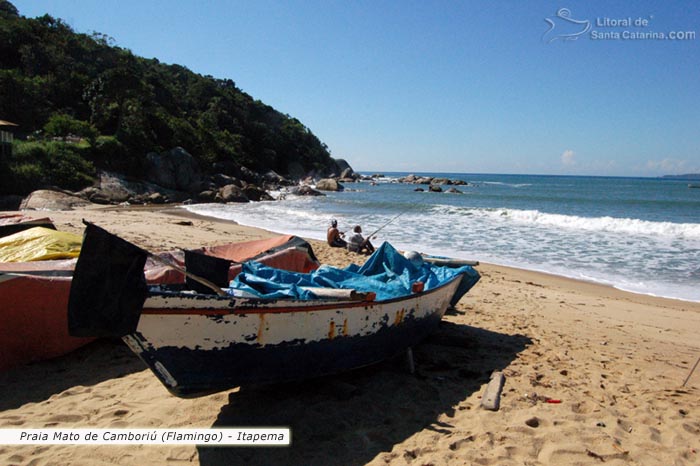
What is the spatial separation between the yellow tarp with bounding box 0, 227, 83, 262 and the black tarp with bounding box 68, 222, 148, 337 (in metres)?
3.89

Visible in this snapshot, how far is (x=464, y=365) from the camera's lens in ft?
16.5

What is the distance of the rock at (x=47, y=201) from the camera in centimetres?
1806

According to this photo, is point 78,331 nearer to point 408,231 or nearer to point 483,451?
point 483,451

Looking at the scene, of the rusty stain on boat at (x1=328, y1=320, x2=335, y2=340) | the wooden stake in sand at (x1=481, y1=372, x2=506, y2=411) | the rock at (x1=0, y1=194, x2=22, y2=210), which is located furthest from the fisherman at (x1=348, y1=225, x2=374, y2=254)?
the rock at (x1=0, y1=194, x2=22, y2=210)

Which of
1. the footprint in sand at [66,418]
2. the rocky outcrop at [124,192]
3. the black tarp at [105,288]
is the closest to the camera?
the black tarp at [105,288]

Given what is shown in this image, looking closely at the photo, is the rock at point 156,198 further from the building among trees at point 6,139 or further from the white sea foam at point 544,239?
the building among trees at point 6,139

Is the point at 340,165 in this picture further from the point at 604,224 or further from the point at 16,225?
the point at 16,225

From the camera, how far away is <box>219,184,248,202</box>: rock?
28141 millimetres

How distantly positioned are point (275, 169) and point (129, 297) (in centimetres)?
5150

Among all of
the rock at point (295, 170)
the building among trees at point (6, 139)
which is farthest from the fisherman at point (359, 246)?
the rock at point (295, 170)

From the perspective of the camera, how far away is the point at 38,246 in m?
6.29

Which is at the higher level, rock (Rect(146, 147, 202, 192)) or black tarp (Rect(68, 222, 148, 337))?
rock (Rect(146, 147, 202, 192))

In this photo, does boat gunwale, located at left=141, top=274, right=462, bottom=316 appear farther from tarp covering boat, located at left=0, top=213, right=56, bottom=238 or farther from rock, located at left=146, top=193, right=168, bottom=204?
rock, located at left=146, top=193, right=168, bottom=204

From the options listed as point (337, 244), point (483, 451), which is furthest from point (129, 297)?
point (337, 244)
